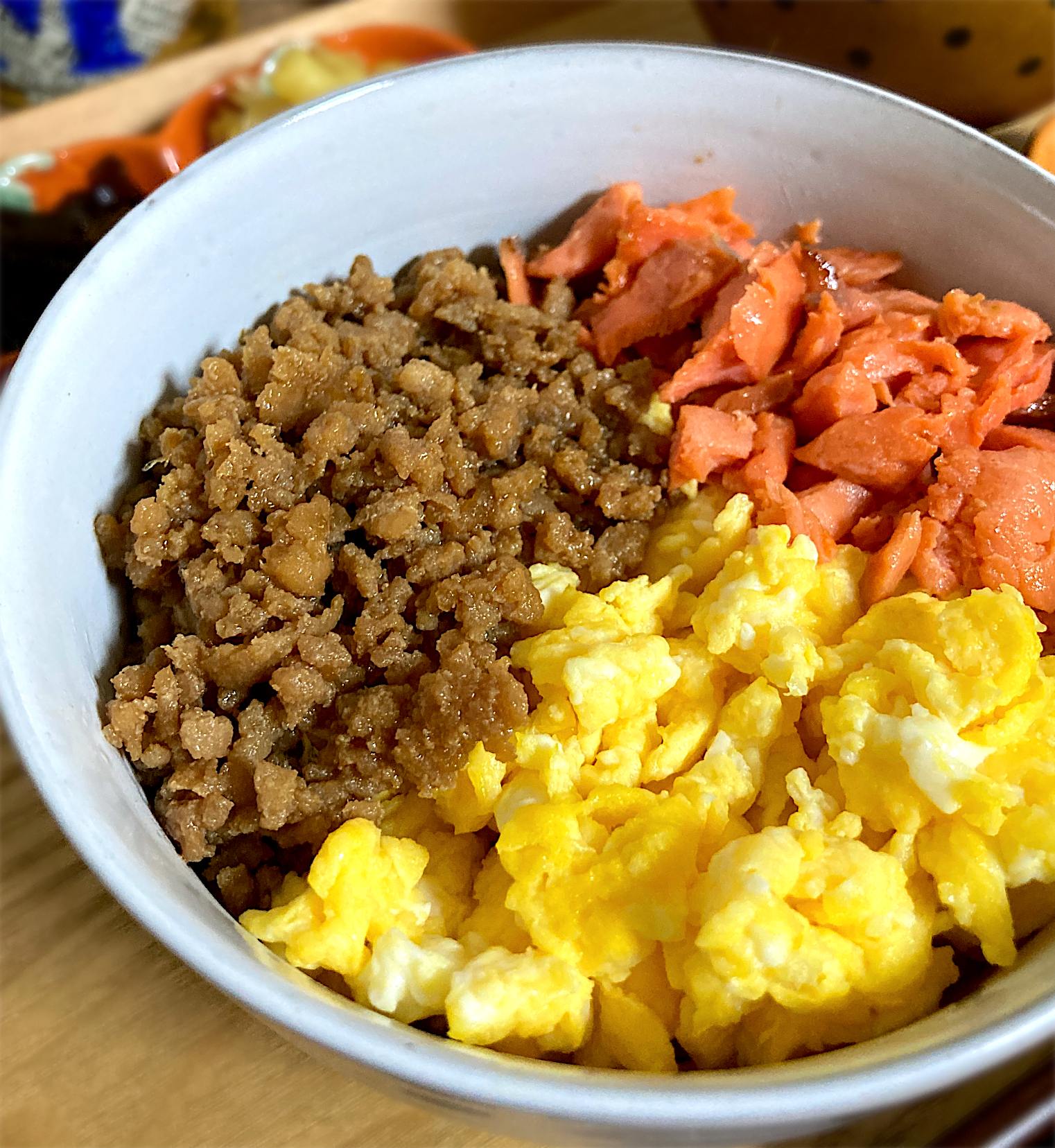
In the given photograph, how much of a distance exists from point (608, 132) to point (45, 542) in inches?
30.7

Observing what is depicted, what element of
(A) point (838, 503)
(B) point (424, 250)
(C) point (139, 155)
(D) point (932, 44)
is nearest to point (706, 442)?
(A) point (838, 503)

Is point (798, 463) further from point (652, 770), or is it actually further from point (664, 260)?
point (652, 770)

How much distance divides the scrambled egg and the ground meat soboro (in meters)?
0.06

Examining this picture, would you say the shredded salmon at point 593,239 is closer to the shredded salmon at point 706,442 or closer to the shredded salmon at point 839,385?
the shredded salmon at point 839,385

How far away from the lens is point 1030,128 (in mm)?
1415

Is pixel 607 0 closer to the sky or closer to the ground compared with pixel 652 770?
closer to the sky

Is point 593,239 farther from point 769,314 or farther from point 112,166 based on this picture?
point 112,166

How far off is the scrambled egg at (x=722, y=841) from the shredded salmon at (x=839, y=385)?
0.08m

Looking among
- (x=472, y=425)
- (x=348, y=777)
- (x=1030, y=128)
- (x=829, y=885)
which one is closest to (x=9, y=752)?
(x=348, y=777)

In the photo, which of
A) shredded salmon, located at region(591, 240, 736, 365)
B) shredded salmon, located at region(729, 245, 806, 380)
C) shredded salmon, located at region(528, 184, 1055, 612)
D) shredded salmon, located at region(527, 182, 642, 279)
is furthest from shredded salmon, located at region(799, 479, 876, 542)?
shredded salmon, located at region(527, 182, 642, 279)

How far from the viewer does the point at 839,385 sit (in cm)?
107

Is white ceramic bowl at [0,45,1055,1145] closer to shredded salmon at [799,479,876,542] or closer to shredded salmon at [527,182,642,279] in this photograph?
shredded salmon at [527,182,642,279]

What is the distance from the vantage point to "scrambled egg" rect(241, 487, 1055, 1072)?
0.81 metres

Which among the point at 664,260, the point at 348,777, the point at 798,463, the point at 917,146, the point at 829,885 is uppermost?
the point at 917,146
